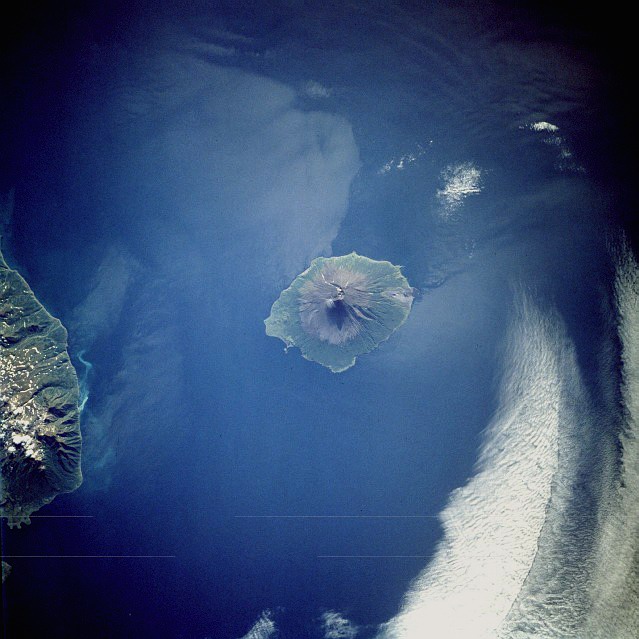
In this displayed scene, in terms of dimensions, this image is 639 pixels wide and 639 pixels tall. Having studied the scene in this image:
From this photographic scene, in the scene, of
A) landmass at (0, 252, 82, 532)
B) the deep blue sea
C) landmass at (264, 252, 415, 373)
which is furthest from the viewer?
landmass at (264, 252, 415, 373)

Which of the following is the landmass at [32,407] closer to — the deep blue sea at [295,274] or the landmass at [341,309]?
the deep blue sea at [295,274]

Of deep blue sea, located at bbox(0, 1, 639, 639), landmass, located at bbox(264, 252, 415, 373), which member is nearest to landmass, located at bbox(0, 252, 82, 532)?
deep blue sea, located at bbox(0, 1, 639, 639)

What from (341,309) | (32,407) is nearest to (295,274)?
(341,309)

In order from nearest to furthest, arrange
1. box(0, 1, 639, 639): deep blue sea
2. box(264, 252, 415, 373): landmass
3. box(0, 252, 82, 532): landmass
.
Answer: box(0, 1, 639, 639): deep blue sea → box(0, 252, 82, 532): landmass → box(264, 252, 415, 373): landmass

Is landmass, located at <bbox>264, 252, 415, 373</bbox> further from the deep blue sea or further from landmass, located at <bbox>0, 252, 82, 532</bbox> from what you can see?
landmass, located at <bbox>0, 252, 82, 532</bbox>

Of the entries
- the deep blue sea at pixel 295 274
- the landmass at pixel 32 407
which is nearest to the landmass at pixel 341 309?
the deep blue sea at pixel 295 274

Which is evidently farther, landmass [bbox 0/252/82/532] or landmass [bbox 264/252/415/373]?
landmass [bbox 264/252/415/373]

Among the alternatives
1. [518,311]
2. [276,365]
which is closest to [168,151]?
[276,365]

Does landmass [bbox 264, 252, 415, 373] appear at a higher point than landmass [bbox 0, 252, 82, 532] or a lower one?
higher

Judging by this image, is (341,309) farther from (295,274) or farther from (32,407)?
(32,407)
